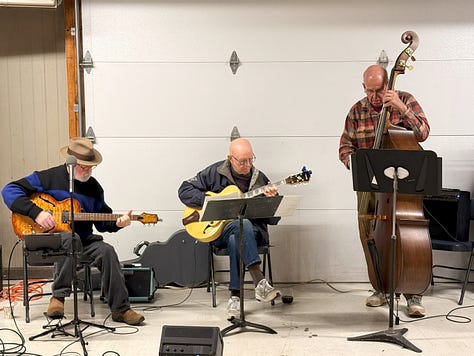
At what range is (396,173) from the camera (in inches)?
136

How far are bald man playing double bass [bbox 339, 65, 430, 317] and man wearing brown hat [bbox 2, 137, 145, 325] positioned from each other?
1.54 meters

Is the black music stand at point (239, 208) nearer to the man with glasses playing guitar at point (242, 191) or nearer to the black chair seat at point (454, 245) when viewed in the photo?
the man with glasses playing guitar at point (242, 191)

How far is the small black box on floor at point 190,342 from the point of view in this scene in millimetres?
2840

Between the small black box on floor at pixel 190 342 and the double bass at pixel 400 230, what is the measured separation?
126cm

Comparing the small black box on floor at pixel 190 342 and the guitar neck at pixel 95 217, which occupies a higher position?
the guitar neck at pixel 95 217

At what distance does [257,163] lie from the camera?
5109 millimetres

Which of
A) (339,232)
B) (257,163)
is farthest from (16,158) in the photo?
(339,232)

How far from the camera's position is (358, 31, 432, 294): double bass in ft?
12.2

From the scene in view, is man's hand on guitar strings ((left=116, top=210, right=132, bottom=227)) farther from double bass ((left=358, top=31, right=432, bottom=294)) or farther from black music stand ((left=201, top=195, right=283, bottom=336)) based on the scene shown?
double bass ((left=358, top=31, right=432, bottom=294))

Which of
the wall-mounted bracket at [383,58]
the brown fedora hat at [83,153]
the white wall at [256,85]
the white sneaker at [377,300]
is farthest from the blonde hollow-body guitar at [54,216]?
the wall-mounted bracket at [383,58]

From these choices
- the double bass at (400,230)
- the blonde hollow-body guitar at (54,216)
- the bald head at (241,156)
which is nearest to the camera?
the double bass at (400,230)

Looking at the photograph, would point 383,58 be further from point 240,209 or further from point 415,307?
point 240,209

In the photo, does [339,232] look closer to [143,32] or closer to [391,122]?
[391,122]

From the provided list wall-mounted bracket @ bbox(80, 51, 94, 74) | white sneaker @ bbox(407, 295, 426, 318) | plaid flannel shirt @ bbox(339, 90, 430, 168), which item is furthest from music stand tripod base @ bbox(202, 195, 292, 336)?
wall-mounted bracket @ bbox(80, 51, 94, 74)
